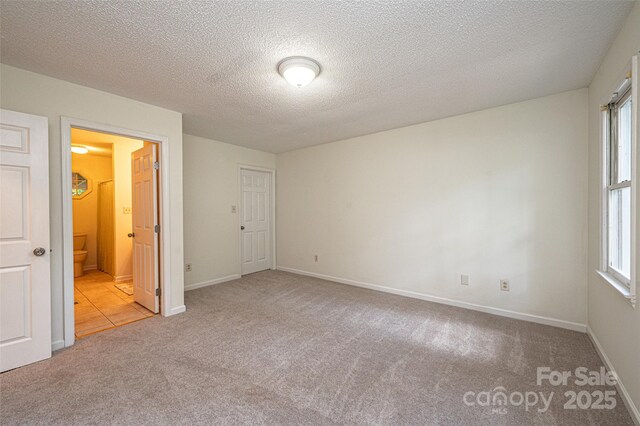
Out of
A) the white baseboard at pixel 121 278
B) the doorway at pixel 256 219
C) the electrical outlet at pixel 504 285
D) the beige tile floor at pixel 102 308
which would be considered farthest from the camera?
the doorway at pixel 256 219

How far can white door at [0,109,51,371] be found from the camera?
2100 mm

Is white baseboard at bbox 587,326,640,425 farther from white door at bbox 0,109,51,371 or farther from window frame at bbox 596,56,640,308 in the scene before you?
white door at bbox 0,109,51,371

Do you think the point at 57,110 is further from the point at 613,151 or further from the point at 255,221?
the point at 613,151

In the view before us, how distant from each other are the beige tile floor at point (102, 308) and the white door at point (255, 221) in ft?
6.52

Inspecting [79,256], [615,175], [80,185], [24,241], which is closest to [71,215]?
[24,241]

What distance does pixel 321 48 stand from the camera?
2.00 meters

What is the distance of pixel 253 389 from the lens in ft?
6.21

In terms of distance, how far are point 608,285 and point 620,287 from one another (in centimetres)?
25

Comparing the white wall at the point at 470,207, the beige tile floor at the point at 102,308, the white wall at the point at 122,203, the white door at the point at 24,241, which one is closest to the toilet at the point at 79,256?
the beige tile floor at the point at 102,308

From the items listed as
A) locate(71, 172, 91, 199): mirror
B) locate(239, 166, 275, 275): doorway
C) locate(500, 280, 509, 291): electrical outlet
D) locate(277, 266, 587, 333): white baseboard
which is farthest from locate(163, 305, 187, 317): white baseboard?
locate(71, 172, 91, 199): mirror

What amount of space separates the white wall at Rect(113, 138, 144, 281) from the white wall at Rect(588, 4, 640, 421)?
6023mm

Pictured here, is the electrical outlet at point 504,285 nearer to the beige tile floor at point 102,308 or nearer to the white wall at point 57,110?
the beige tile floor at point 102,308

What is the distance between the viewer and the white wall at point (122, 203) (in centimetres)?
472

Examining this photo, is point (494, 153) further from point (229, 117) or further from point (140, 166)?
point (140, 166)
